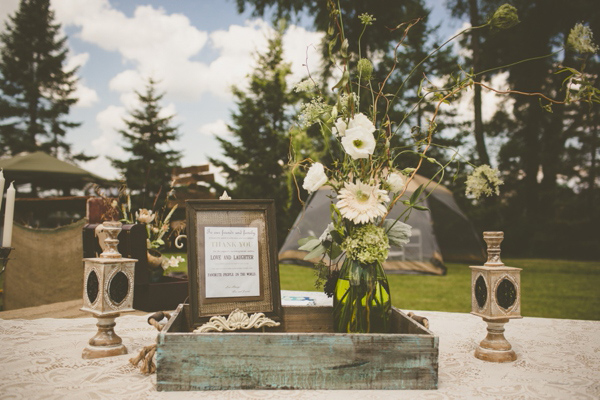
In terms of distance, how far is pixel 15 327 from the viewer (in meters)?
1.37

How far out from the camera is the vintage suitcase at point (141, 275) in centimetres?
158

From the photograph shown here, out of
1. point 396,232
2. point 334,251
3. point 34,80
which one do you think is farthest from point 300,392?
point 34,80

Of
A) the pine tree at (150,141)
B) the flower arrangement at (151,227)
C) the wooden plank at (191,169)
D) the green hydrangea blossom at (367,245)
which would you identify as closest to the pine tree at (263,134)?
the pine tree at (150,141)

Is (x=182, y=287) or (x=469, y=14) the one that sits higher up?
(x=469, y=14)

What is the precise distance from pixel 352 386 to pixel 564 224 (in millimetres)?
12761

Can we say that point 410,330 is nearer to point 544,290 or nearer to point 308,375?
point 308,375

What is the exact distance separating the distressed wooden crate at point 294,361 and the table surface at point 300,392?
0.07ft

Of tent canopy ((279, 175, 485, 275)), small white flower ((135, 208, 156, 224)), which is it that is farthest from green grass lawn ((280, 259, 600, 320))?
small white flower ((135, 208, 156, 224))

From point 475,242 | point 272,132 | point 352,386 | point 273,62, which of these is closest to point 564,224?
point 475,242

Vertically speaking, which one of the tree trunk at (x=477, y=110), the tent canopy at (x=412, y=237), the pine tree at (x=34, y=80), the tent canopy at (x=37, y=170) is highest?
the pine tree at (x=34, y=80)

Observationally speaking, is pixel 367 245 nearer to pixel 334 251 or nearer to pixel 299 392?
pixel 334 251

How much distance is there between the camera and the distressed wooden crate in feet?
2.81

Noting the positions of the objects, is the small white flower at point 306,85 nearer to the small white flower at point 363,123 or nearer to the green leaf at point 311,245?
the small white flower at point 363,123

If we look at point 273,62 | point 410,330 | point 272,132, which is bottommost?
point 410,330
